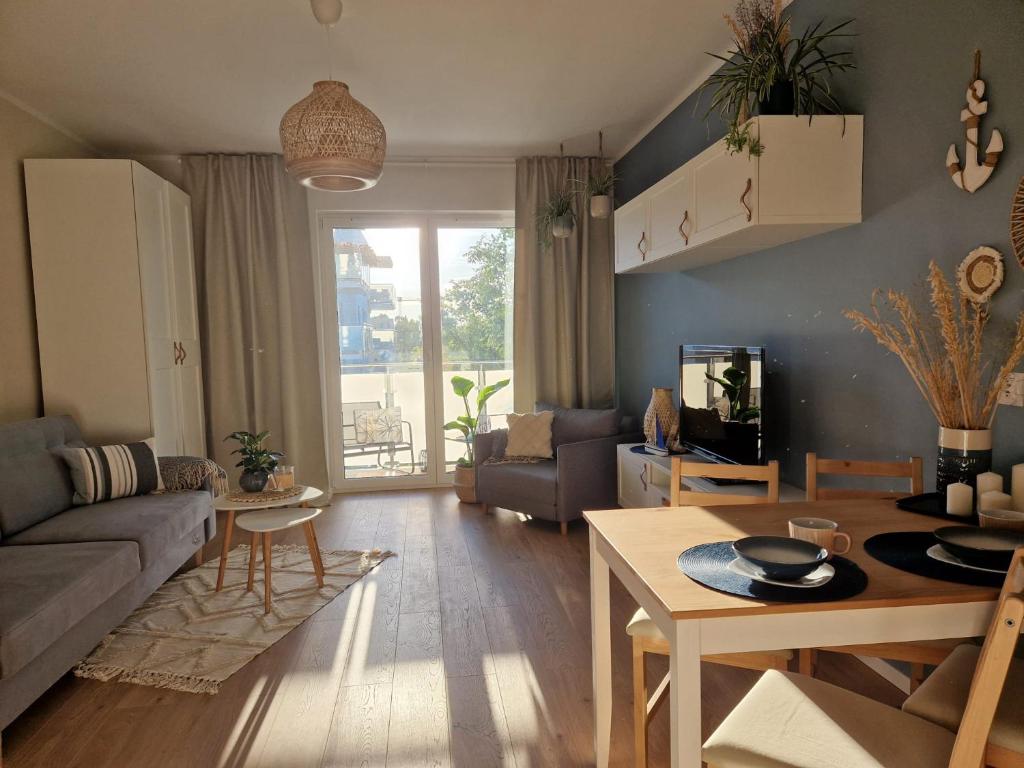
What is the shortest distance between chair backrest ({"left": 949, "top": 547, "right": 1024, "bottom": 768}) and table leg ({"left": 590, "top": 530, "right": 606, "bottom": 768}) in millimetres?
829

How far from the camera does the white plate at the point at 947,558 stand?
1.26 m

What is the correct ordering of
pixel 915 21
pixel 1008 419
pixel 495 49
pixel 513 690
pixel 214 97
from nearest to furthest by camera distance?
pixel 1008 419 < pixel 915 21 < pixel 513 690 < pixel 495 49 < pixel 214 97

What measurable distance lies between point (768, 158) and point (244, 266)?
392cm

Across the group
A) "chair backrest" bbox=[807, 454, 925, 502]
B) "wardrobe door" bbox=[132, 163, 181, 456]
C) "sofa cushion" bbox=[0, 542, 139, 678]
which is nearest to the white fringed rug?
"sofa cushion" bbox=[0, 542, 139, 678]

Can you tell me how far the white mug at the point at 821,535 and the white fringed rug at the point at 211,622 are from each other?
2.09m

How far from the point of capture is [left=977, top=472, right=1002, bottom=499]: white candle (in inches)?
63.4

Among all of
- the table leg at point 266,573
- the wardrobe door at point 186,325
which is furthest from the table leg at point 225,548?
the wardrobe door at point 186,325

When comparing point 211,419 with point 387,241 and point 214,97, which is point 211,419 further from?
point 214,97

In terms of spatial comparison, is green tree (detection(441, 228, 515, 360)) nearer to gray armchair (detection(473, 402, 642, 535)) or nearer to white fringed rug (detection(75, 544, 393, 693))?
gray armchair (detection(473, 402, 642, 535))

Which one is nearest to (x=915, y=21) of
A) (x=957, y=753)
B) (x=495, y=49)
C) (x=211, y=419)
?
(x=495, y=49)

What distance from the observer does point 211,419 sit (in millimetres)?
4875

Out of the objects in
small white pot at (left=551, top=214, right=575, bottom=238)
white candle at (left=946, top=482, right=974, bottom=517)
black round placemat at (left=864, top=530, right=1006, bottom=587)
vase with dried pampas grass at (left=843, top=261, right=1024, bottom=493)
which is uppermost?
small white pot at (left=551, top=214, right=575, bottom=238)

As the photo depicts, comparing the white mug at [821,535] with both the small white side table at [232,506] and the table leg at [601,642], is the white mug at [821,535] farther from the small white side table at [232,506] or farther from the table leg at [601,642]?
the small white side table at [232,506]

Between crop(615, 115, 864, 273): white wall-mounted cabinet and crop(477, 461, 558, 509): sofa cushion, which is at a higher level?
crop(615, 115, 864, 273): white wall-mounted cabinet
